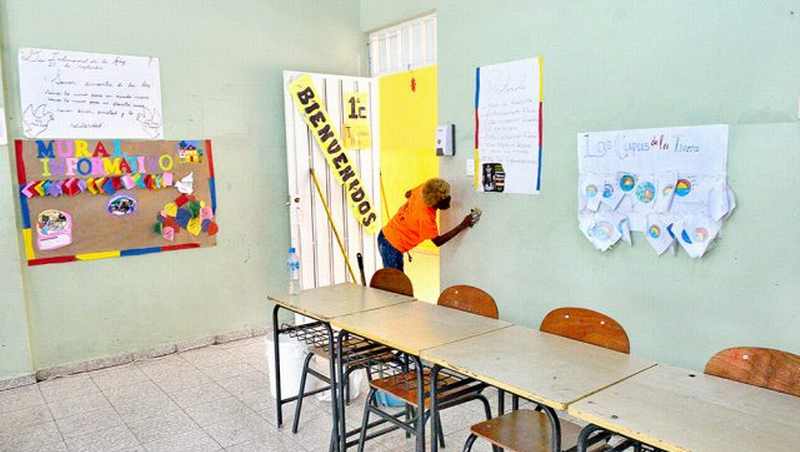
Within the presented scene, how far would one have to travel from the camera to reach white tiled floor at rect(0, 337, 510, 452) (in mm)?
2842

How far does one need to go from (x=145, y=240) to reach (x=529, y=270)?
2.69 metres

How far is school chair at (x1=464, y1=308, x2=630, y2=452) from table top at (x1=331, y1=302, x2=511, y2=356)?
250 mm

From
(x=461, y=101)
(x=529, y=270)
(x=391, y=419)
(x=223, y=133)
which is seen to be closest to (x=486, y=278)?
(x=529, y=270)

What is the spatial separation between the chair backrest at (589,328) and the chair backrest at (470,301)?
32 centimetres

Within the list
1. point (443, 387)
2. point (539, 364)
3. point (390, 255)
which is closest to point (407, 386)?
point (443, 387)

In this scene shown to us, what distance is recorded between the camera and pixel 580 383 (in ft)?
5.63

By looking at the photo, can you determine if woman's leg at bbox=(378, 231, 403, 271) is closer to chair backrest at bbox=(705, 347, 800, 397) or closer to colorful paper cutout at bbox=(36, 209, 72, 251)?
colorful paper cutout at bbox=(36, 209, 72, 251)

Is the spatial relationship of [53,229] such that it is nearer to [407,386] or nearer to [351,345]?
[351,345]

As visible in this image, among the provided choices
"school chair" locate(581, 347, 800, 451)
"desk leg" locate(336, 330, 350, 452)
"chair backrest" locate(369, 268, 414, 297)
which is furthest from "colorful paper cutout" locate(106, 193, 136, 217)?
"school chair" locate(581, 347, 800, 451)

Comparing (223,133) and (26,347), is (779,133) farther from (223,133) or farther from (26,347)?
(26,347)

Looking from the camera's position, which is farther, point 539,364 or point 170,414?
point 170,414

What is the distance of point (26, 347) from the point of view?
143 inches

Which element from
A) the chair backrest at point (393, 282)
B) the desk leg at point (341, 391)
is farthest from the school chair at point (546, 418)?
the chair backrest at point (393, 282)

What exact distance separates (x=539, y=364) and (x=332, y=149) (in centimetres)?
312
